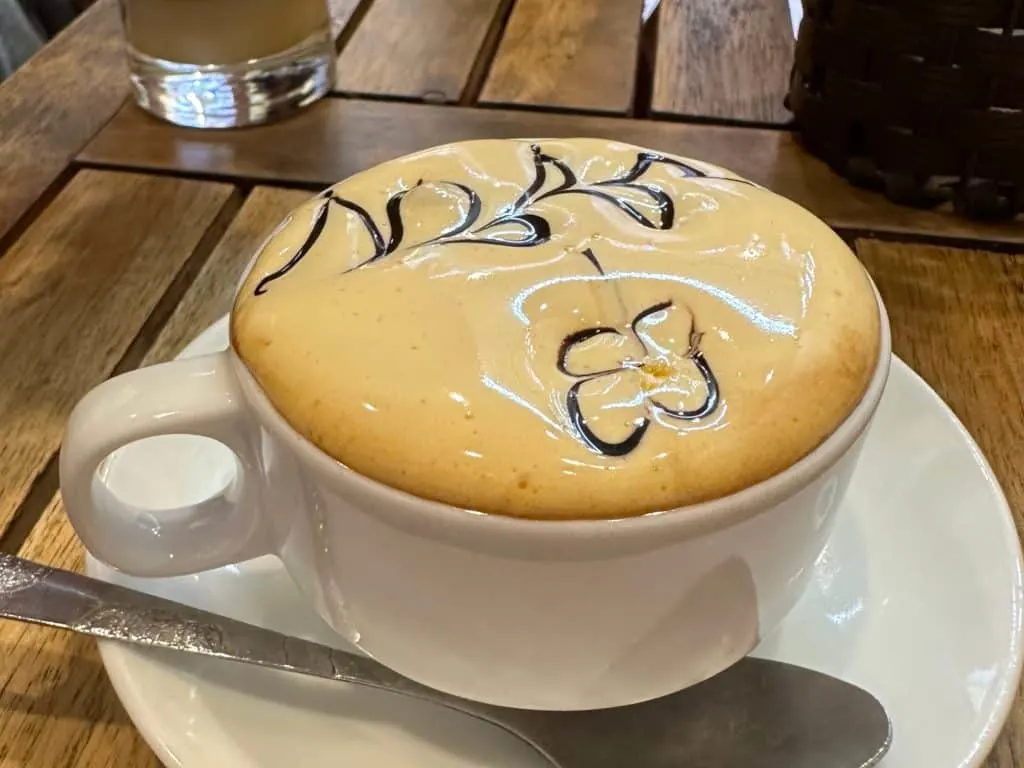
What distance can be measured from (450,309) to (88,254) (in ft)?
1.47

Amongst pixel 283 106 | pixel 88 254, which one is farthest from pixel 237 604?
pixel 283 106

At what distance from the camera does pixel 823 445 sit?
0.36m

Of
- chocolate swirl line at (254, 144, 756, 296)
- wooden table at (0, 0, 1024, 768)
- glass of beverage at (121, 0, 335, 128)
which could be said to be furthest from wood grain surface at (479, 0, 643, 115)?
chocolate swirl line at (254, 144, 756, 296)

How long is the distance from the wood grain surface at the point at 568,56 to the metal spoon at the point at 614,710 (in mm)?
590

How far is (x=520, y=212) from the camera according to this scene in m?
0.44

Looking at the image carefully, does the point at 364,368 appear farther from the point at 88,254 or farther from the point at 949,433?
the point at 88,254

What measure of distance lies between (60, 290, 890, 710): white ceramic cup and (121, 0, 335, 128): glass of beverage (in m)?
0.53

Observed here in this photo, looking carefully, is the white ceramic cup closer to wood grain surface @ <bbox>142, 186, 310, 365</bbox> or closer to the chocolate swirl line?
the chocolate swirl line

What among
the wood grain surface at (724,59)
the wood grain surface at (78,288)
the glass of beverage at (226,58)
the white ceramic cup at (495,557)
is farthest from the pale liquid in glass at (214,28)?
the white ceramic cup at (495,557)

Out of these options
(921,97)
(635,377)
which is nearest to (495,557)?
(635,377)

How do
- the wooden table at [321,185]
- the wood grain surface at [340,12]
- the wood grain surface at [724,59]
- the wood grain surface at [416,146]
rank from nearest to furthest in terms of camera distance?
the wooden table at [321,185] → the wood grain surface at [416,146] → the wood grain surface at [724,59] → the wood grain surface at [340,12]

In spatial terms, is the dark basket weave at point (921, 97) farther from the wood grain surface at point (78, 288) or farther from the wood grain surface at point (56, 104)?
the wood grain surface at point (56, 104)

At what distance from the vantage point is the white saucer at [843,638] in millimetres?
411

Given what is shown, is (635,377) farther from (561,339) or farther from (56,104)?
(56,104)
